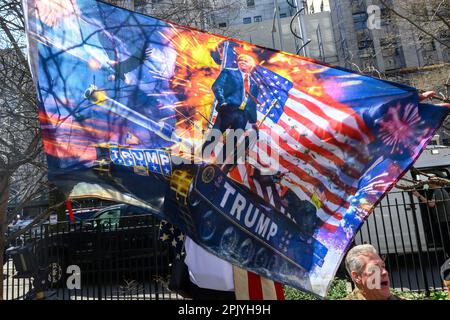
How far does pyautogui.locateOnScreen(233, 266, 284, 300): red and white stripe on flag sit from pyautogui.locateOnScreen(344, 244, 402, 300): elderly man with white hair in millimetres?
728

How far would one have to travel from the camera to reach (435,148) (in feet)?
31.1

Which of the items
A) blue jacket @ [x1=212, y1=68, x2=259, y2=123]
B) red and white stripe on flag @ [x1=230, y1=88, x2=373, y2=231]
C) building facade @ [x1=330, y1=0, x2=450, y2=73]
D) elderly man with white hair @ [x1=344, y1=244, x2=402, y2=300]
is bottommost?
elderly man with white hair @ [x1=344, y1=244, x2=402, y2=300]

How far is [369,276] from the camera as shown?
2.56 metres

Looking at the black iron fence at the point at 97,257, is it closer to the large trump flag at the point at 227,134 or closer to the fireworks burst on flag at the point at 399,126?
the large trump flag at the point at 227,134

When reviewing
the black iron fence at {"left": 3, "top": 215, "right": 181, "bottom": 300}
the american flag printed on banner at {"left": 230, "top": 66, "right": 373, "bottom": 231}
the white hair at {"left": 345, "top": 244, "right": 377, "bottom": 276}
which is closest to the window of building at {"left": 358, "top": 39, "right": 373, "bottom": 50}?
the black iron fence at {"left": 3, "top": 215, "right": 181, "bottom": 300}

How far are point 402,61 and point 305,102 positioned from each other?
94.9 ft

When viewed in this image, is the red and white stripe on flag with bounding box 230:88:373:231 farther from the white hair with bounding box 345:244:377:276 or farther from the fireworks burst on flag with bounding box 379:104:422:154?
the white hair with bounding box 345:244:377:276

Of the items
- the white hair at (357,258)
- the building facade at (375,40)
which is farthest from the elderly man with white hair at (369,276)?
the building facade at (375,40)

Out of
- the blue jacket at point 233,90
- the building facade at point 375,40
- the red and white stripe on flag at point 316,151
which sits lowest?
the red and white stripe on flag at point 316,151

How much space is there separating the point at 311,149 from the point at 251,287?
123 cm

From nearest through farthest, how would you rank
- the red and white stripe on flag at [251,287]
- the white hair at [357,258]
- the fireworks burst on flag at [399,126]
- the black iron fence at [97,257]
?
the fireworks burst on flag at [399,126] < the white hair at [357,258] < the red and white stripe on flag at [251,287] < the black iron fence at [97,257]

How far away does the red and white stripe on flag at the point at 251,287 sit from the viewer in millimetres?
3051

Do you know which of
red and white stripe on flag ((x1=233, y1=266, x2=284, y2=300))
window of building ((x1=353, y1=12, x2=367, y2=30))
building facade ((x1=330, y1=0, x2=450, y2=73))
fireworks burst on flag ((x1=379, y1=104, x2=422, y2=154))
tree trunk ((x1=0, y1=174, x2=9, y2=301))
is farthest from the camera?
window of building ((x1=353, y1=12, x2=367, y2=30))

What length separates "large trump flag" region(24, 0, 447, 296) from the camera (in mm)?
2479
